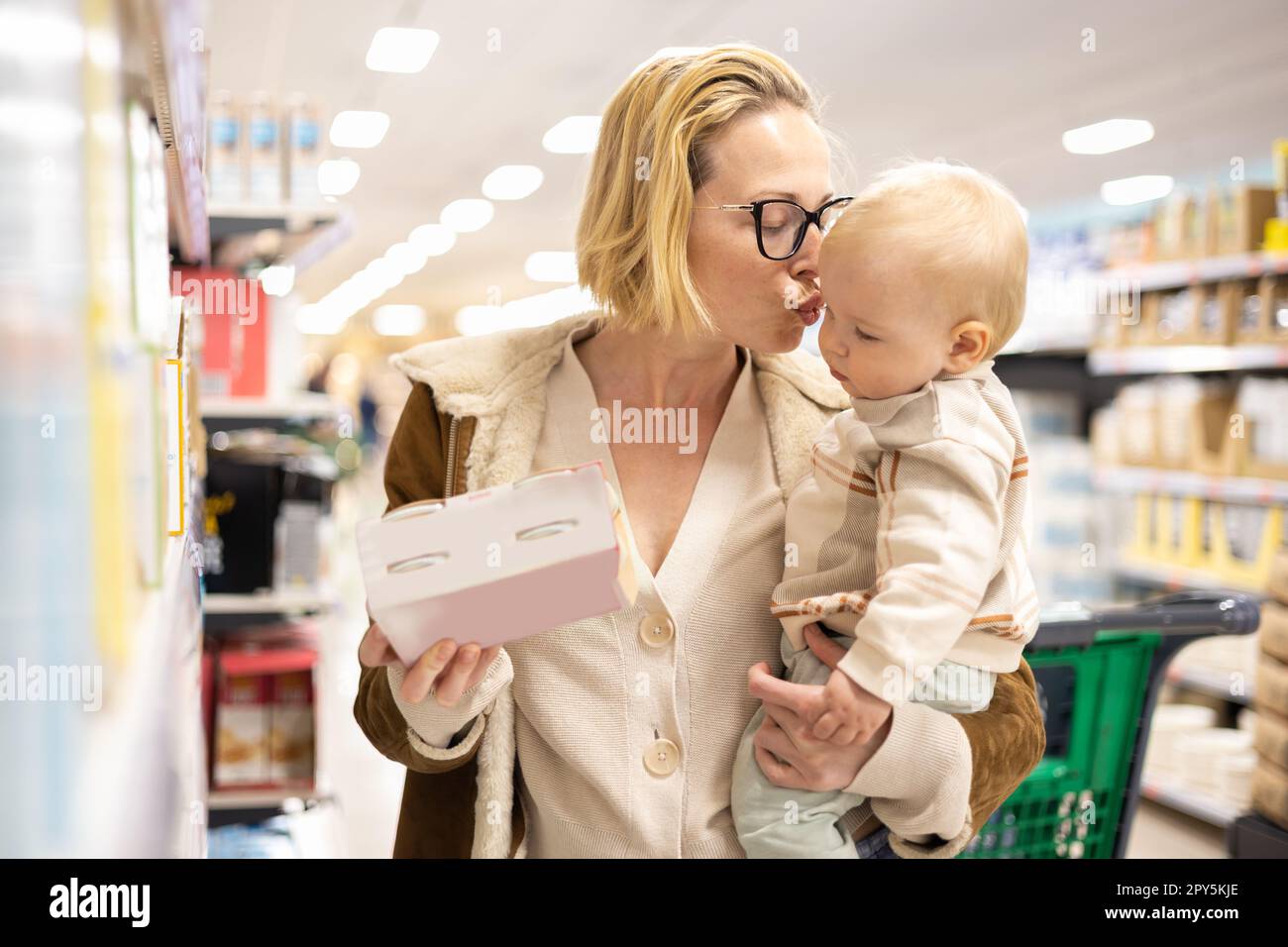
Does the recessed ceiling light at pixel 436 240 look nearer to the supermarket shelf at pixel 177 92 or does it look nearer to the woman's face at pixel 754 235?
the supermarket shelf at pixel 177 92

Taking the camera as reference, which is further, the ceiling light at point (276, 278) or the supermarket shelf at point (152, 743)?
the ceiling light at point (276, 278)

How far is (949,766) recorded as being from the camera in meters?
1.03

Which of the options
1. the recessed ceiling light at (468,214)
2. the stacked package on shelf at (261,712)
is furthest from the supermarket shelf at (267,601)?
the recessed ceiling light at (468,214)

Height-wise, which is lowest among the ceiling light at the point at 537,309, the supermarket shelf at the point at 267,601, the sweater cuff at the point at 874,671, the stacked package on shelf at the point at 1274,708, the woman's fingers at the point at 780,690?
the stacked package on shelf at the point at 1274,708

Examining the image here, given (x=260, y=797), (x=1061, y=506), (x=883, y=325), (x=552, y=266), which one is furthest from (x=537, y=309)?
(x=1061, y=506)

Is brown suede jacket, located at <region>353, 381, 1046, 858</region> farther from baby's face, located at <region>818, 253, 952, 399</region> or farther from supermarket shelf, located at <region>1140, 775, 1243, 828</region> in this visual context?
supermarket shelf, located at <region>1140, 775, 1243, 828</region>

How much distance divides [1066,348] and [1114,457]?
1.94 feet

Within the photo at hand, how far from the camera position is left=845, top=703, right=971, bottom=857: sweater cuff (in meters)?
1.00

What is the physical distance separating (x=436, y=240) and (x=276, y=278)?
24.5 inches

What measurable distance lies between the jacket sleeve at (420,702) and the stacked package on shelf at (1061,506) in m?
2.67

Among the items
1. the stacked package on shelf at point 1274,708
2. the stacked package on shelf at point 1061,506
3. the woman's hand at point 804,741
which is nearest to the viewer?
the woman's hand at point 804,741

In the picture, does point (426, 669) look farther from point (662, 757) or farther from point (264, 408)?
point (264, 408)

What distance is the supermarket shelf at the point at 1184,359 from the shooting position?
12.2 ft
